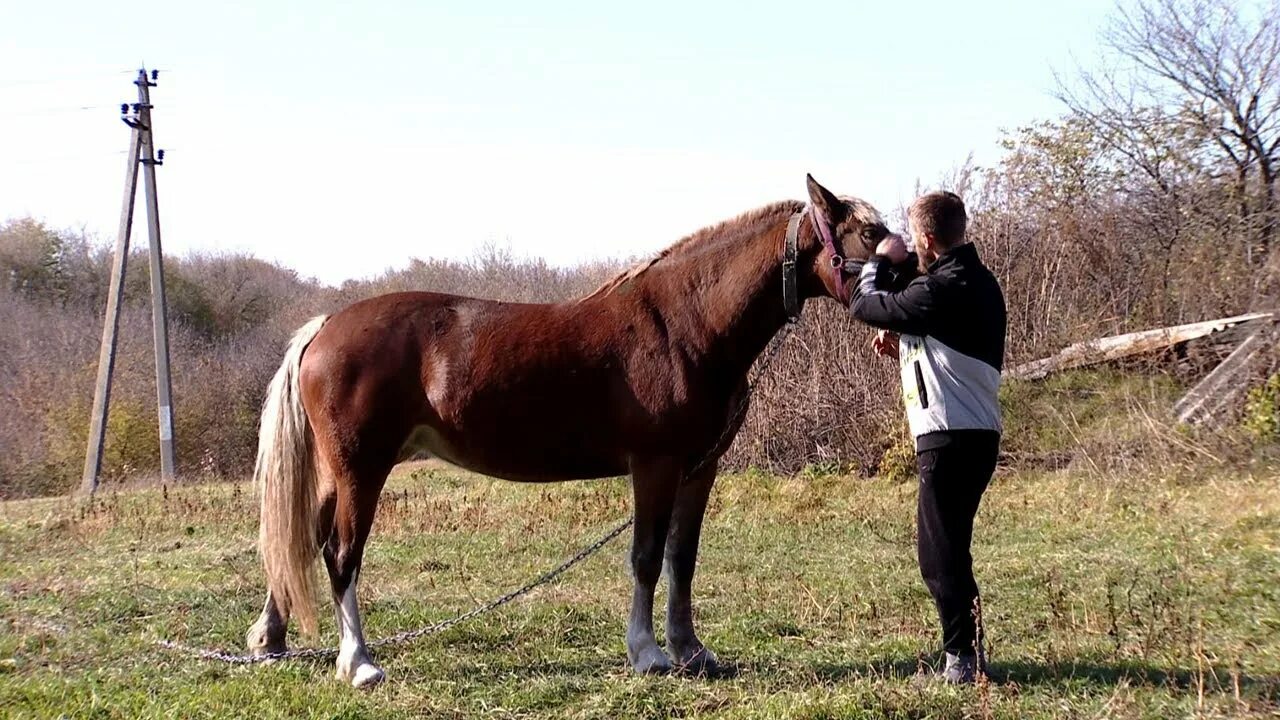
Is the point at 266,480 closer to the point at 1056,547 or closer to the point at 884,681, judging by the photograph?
the point at 884,681

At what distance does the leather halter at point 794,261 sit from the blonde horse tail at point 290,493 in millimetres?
2453

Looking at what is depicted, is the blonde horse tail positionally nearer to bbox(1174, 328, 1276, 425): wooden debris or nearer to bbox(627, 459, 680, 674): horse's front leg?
bbox(627, 459, 680, 674): horse's front leg

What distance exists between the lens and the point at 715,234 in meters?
5.09

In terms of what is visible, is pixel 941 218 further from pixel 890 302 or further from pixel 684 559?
pixel 684 559

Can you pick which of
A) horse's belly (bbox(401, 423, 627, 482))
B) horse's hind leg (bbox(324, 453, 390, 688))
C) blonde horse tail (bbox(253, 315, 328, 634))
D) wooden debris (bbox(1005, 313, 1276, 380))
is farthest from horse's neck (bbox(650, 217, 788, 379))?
wooden debris (bbox(1005, 313, 1276, 380))

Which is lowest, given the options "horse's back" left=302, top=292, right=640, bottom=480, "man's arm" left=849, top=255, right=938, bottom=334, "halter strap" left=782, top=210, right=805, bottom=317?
"horse's back" left=302, top=292, right=640, bottom=480

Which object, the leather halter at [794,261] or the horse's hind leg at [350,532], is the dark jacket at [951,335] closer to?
the leather halter at [794,261]

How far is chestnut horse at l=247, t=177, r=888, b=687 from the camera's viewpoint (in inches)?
188

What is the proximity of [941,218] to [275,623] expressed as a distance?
151 inches

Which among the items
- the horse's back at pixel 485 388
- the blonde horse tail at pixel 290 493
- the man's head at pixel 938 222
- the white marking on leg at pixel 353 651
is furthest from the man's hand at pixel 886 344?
the blonde horse tail at pixel 290 493

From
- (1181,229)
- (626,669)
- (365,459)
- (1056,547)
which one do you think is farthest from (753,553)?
(1181,229)

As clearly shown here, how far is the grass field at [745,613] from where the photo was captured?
4.34 meters

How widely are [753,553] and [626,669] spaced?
3.73 metres

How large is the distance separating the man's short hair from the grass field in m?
1.83
